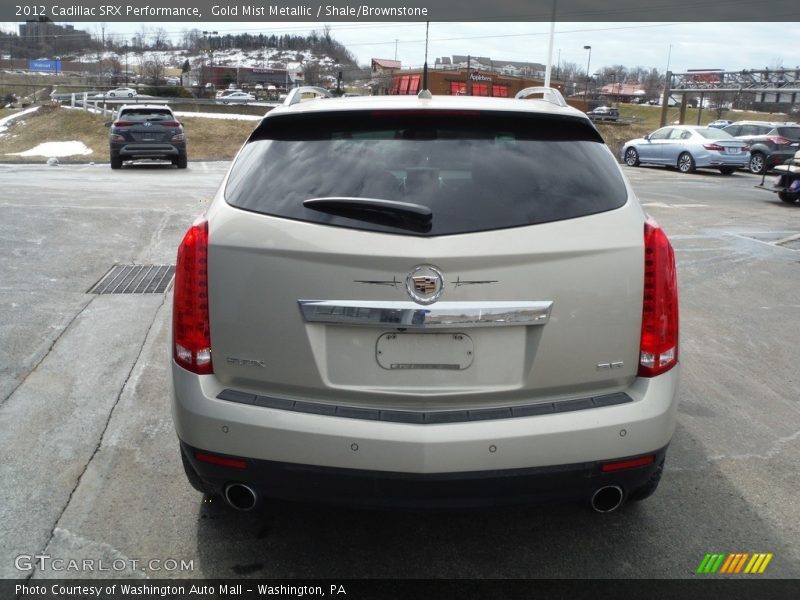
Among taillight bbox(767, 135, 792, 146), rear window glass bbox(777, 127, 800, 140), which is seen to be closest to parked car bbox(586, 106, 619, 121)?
rear window glass bbox(777, 127, 800, 140)

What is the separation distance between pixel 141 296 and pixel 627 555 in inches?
209

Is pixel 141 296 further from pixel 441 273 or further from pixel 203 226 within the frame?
pixel 441 273

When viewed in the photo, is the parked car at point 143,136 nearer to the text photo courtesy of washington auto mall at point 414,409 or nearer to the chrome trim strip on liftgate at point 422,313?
the text photo courtesy of washington auto mall at point 414,409

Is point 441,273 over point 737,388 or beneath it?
over

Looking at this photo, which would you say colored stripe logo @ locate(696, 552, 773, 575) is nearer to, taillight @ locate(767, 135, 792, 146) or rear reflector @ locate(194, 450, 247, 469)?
rear reflector @ locate(194, 450, 247, 469)

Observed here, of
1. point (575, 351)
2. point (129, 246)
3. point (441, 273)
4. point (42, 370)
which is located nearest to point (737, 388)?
point (575, 351)

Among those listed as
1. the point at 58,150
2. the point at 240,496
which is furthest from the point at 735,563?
the point at 58,150

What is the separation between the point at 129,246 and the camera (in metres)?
9.30

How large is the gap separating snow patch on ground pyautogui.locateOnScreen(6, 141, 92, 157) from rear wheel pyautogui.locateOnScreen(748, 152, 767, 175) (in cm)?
2762

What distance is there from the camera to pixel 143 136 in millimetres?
20812

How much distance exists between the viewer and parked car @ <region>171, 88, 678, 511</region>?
264 cm

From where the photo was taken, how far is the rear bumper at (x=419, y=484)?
2.67 meters

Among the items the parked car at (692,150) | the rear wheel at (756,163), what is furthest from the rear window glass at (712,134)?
the rear wheel at (756,163)
